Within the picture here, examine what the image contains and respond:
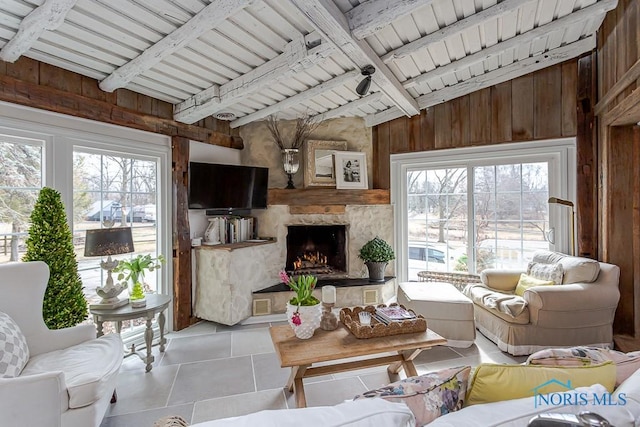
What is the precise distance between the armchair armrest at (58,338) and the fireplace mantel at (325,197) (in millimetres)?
2405

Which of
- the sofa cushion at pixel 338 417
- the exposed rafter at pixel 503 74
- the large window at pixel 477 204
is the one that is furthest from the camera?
the large window at pixel 477 204

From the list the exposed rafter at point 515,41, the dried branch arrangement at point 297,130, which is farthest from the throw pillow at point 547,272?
the dried branch arrangement at point 297,130

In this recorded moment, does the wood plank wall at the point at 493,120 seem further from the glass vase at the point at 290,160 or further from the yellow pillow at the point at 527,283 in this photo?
the yellow pillow at the point at 527,283

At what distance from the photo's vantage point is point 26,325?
2053mm

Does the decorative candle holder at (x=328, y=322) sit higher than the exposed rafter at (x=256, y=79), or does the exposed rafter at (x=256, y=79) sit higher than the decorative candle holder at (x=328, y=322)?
the exposed rafter at (x=256, y=79)

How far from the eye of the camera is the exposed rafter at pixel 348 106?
383cm

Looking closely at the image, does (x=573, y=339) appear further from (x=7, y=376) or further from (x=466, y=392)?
(x=7, y=376)

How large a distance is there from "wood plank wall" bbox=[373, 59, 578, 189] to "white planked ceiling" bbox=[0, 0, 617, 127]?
176mm

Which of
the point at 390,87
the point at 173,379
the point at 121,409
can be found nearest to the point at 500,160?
the point at 390,87

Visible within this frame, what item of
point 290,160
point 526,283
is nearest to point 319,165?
point 290,160

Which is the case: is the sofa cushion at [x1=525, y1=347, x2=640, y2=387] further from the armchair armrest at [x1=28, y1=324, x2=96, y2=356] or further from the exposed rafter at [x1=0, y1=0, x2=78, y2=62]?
the exposed rafter at [x1=0, y1=0, x2=78, y2=62]

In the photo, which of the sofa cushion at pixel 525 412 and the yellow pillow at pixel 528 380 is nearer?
the sofa cushion at pixel 525 412

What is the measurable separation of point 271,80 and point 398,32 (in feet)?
3.72

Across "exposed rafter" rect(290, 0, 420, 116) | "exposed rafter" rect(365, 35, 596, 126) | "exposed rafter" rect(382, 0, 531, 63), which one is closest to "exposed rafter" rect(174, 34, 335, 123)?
"exposed rafter" rect(290, 0, 420, 116)
